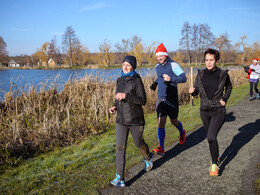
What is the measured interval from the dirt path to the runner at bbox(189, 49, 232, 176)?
288mm

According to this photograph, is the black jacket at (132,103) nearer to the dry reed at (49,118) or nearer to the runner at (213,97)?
the runner at (213,97)

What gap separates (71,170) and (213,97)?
8.81 feet

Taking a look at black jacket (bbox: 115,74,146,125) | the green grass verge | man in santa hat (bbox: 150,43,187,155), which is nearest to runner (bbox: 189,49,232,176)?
man in santa hat (bbox: 150,43,187,155)

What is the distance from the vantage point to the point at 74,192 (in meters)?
3.06

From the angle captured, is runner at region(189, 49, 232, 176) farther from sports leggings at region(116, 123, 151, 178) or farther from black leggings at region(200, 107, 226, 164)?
sports leggings at region(116, 123, 151, 178)

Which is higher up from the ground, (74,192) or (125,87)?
(125,87)

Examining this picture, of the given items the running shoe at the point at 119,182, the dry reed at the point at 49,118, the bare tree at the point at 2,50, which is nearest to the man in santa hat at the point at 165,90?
the running shoe at the point at 119,182

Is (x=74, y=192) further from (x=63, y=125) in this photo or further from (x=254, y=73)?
(x=254, y=73)

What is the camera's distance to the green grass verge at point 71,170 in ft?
10.6

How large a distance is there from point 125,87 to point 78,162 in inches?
75.0

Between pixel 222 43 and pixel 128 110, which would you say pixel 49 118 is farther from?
pixel 222 43

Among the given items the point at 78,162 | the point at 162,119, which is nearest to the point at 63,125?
the point at 78,162

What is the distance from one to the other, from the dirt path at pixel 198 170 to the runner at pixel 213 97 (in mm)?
288

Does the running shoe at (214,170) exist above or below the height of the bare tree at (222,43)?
below
